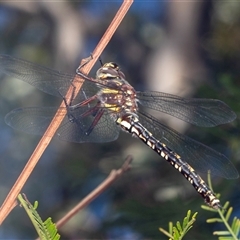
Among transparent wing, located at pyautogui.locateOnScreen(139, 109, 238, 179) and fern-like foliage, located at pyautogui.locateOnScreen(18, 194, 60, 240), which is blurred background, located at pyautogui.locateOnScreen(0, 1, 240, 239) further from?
fern-like foliage, located at pyautogui.locateOnScreen(18, 194, 60, 240)

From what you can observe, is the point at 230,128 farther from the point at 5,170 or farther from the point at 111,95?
the point at 5,170

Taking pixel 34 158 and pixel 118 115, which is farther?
pixel 118 115

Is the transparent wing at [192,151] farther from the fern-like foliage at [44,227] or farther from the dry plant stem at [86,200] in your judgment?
the fern-like foliage at [44,227]

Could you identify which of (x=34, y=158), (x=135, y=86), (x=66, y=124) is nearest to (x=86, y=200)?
(x=34, y=158)

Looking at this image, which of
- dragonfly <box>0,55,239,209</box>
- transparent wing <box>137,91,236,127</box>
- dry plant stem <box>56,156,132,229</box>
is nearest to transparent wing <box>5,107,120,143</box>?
dragonfly <box>0,55,239,209</box>

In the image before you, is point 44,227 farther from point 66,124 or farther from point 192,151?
point 192,151

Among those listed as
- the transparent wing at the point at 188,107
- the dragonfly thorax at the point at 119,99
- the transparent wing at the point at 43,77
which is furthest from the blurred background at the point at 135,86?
the transparent wing at the point at 43,77
